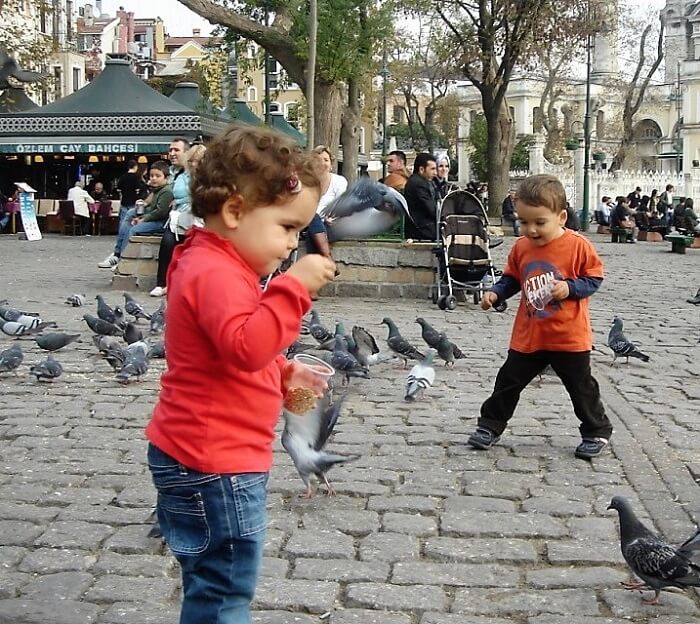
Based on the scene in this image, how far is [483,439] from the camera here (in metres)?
6.50

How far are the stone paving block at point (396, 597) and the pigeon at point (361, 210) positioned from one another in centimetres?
183

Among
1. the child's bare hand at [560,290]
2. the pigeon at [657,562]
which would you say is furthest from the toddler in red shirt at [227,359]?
the child's bare hand at [560,290]

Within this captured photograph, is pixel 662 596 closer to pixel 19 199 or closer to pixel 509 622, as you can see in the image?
pixel 509 622

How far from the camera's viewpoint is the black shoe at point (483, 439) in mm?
6484

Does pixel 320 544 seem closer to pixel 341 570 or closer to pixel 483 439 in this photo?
pixel 341 570

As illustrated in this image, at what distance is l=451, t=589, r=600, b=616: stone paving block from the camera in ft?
13.4

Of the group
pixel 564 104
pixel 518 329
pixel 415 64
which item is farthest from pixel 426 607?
pixel 564 104

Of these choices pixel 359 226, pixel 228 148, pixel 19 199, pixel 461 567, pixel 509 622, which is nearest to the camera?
pixel 228 148

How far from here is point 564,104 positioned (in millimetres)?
87062

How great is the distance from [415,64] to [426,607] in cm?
5200

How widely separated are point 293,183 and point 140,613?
1.90 meters

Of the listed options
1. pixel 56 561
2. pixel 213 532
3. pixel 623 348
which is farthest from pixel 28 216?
pixel 213 532

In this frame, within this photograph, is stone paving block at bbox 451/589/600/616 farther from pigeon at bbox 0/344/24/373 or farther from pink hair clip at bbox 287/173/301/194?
pigeon at bbox 0/344/24/373

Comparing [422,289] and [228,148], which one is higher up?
[228,148]
